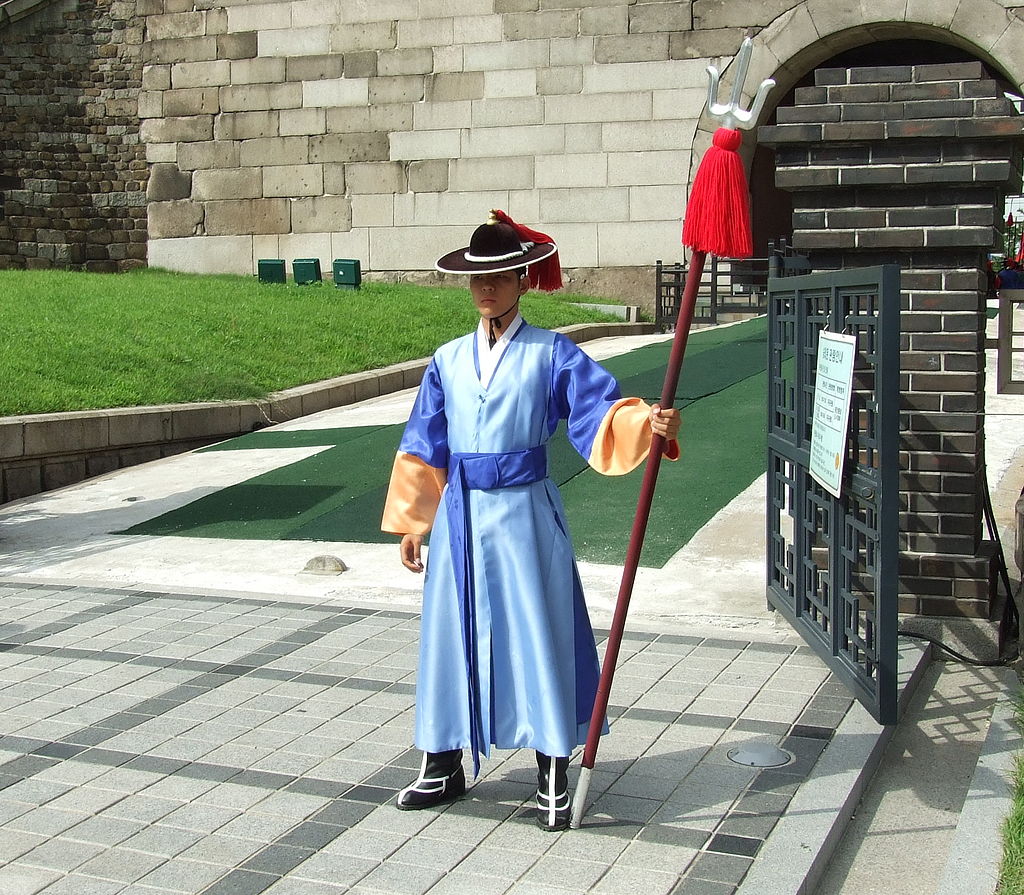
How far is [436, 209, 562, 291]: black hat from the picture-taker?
3.73 meters

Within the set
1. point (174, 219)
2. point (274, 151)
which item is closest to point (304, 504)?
point (274, 151)

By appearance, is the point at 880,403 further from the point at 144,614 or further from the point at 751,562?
the point at 144,614

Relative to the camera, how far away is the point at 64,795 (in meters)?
3.96

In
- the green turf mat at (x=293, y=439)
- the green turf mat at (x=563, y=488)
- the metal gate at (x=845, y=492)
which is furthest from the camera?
the green turf mat at (x=293, y=439)

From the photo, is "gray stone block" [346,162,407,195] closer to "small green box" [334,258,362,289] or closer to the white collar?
"small green box" [334,258,362,289]

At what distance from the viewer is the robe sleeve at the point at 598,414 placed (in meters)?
3.58

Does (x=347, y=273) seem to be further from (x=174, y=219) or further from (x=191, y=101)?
(x=191, y=101)

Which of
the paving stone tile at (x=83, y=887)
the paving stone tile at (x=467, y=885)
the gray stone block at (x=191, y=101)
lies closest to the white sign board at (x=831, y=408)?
the paving stone tile at (x=467, y=885)

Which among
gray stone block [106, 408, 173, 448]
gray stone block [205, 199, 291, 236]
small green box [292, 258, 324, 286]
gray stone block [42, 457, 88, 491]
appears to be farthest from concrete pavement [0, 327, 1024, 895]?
gray stone block [205, 199, 291, 236]

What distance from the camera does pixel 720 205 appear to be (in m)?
3.32

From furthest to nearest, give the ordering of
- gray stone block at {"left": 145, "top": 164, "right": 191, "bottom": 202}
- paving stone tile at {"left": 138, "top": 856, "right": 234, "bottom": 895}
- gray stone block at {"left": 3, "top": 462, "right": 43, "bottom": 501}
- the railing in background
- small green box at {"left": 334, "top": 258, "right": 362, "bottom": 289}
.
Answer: gray stone block at {"left": 145, "top": 164, "right": 191, "bottom": 202}
the railing in background
small green box at {"left": 334, "top": 258, "right": 362, "bottom": 289}
gray stone block at {"left": 3, "top": 462, "right": 43, "bottom": 501}
paving stone tile at {"left": 138, "top": 856, "right": 234, "bottom": 895}

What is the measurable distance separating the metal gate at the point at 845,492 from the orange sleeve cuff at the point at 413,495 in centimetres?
134

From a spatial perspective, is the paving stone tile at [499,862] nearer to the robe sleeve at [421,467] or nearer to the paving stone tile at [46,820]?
the robe sleeve at [421,467]

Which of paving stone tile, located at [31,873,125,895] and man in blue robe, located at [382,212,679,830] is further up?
man in blue robe, located at [382,212,679,830]
